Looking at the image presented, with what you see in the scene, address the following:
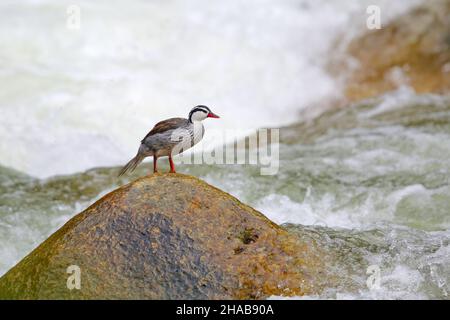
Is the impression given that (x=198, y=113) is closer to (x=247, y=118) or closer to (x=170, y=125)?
(x=170, y=125)

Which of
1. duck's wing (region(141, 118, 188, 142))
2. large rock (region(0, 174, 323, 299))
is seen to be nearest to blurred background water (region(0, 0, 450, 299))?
large rock (region(0, 174, 323, 299))

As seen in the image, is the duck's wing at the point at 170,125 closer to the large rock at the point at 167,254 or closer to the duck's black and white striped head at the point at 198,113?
the duck's black and white striped head at the point at 198,113

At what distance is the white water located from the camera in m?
11.2

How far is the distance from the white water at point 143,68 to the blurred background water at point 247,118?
36 mm

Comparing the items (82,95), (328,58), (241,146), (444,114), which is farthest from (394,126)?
(82,95)

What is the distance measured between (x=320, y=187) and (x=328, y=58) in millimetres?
6429

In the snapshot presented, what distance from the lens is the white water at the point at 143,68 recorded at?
36.7 feet

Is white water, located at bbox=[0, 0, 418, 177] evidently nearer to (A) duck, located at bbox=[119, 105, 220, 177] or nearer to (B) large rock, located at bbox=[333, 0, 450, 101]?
(B) large rock, located at bbox=[333, 0, 450, 101]

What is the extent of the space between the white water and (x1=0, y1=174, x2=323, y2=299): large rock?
5044mm

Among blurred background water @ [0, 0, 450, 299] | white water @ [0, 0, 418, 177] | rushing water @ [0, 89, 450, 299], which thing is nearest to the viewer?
rushing water @ [0, 89, 450, 299]

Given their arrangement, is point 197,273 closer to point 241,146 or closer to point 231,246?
point 231,246

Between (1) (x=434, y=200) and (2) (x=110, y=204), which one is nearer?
(2) (x=110, y=204)

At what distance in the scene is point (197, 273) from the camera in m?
4.91

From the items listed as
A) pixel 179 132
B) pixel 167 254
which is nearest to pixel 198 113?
pixel 179 132
